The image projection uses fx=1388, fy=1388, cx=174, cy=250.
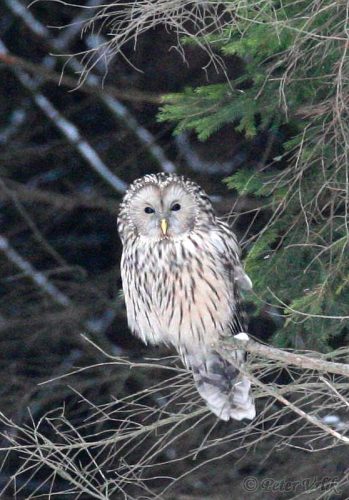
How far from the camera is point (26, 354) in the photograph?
7.61m

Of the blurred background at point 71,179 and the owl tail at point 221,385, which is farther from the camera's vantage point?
the blurred background at point 71,179

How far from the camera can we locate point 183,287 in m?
5.61

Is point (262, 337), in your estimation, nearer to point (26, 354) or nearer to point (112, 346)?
point (112, 346)

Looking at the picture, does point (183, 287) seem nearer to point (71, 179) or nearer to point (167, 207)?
point (167, 207)

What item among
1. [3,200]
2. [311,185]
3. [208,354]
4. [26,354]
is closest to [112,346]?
[26,354]

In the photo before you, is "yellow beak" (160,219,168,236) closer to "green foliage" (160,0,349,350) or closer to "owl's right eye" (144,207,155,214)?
"owl's right eye" (144,207,155,214)

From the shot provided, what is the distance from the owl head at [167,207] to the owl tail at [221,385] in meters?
0.57

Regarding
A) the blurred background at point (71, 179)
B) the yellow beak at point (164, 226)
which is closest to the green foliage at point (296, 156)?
the yellow beak at point (164, 226)

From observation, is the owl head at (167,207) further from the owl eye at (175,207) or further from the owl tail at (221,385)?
the owl tail at (221,385)

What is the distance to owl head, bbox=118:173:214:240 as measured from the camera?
5.66 meters

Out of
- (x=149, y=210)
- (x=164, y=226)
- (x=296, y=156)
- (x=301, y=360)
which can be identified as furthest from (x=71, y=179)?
(x=301, y=360)

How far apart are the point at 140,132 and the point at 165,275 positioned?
2.13 metres

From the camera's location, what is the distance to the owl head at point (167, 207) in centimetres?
566

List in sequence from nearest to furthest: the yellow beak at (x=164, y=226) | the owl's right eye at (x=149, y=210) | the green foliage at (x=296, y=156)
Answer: the green foliage at (x=296, y=156)
the yellow beak at (x=164, y=226)
the owl's right eye at (x=149, y=210)
